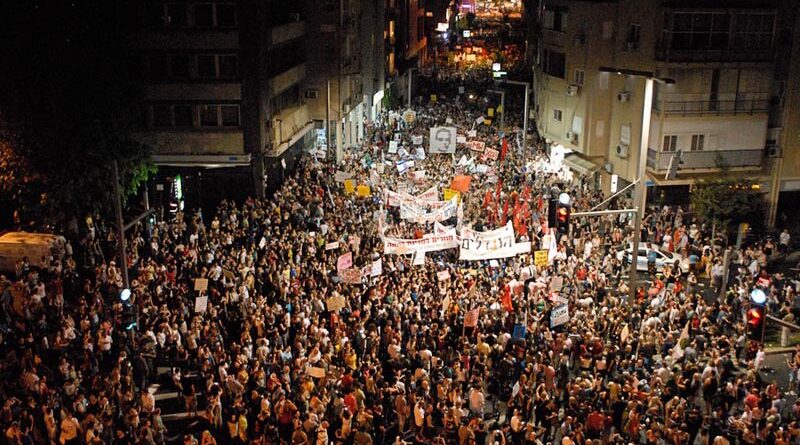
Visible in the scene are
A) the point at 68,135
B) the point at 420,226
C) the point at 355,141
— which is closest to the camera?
the point at 68,135

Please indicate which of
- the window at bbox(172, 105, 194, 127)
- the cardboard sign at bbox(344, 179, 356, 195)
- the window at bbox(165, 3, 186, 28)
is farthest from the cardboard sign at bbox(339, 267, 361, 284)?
the window at bbox(165, 3, 186, 28)

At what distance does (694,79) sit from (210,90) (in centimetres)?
2197

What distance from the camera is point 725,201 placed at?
3434cm

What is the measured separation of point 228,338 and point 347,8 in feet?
109

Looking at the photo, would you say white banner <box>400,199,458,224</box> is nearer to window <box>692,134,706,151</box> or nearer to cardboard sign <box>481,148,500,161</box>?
cardboard sign <box>481,148,500,161</box>

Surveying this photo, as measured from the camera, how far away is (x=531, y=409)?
19.5 meters

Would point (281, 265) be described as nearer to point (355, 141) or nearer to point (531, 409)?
point (531, 409)

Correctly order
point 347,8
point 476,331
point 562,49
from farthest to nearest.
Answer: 1. point 347,8
2. point 562,49
3. point 476,331

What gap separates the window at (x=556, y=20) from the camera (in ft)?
142

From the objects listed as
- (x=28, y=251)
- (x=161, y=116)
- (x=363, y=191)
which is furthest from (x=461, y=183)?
(x=28, y=251)

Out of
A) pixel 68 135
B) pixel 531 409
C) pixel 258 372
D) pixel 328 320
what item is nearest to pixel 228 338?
pixel 328 320

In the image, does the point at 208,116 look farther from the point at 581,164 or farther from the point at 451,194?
the point at 581,164

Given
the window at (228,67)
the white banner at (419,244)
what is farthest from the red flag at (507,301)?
the window at (228,67)

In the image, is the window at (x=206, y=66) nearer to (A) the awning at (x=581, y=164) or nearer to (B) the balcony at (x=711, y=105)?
(A) the awning at (x=581, y=164)
